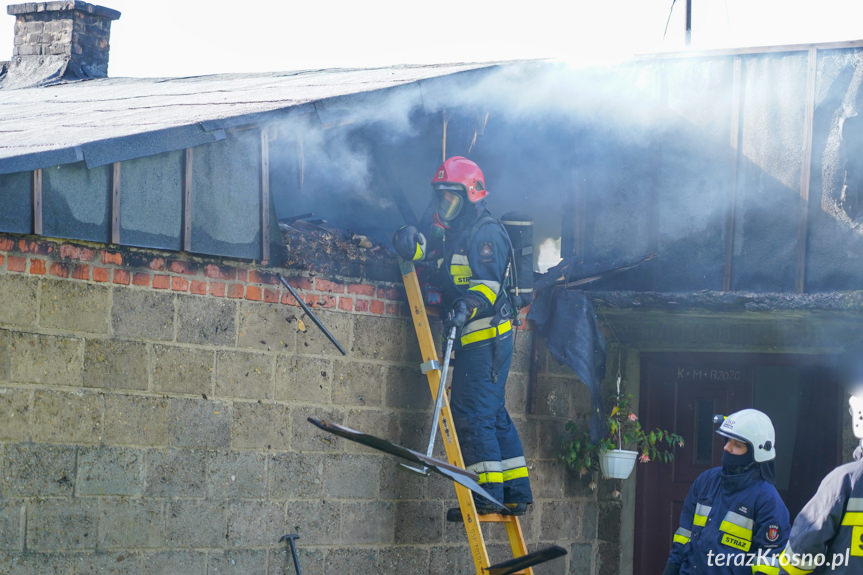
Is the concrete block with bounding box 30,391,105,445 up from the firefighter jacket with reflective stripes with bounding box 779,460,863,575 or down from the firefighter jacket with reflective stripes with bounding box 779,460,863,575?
up

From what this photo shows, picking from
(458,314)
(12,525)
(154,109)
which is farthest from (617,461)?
(12,525)

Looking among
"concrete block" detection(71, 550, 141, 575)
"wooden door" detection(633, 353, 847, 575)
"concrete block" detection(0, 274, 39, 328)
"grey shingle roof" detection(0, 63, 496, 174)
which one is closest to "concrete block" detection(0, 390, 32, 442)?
"concrete block" detection(0, 274, 39, 328)

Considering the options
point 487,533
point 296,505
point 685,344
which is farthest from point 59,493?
point 685,344

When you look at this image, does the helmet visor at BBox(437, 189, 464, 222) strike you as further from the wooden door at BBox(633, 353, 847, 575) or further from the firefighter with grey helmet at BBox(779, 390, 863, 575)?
the firefighter with grey helmet at BBox(779, 390, 863, 575)

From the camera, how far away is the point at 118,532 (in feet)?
20.9

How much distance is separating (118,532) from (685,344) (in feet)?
16.0

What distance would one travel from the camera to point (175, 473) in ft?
21.7

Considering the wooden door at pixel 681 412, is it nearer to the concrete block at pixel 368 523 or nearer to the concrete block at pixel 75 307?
the concrete block at pixel 368 523

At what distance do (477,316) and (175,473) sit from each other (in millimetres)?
2198

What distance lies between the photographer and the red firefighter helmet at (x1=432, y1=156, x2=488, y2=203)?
7.73 metres

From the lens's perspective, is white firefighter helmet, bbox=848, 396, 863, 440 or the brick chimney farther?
the brick chimney

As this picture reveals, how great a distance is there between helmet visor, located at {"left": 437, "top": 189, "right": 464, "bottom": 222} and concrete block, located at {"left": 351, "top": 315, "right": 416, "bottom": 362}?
754 mm

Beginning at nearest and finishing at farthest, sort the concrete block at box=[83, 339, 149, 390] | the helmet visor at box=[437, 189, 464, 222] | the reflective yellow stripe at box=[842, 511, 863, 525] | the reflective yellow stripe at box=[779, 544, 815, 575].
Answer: the reflective yellow stripe at box=[842, 511, 863, 525] < the reflective yellow stripe at box=[779, 544, 815, 575] < the concrete block at box=[83, 339, 149, 390] < the helmet visor at box=[437, 189, 464, 222]

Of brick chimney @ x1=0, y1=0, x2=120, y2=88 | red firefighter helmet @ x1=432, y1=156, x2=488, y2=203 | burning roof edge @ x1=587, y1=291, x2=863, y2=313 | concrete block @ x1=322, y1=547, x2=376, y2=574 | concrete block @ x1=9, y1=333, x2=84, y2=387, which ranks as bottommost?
concrete block @ x1=322, y1=547, x2=376, y2=574
